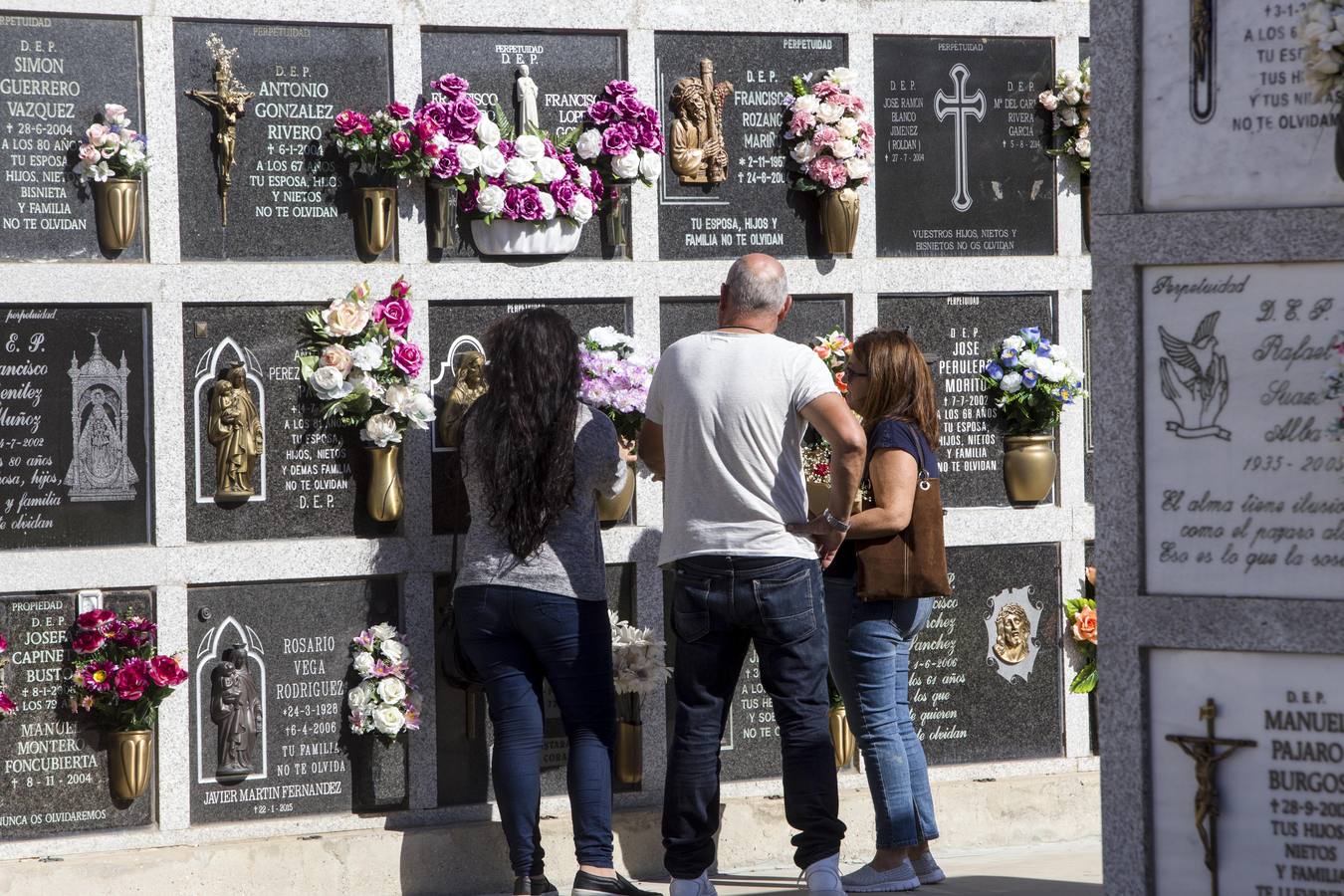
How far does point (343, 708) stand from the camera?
17.7ft

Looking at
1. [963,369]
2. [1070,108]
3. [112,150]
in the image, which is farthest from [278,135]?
[1070,108]

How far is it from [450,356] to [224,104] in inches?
40.8

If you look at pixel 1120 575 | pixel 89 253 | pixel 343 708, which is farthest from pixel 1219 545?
pixel 89 253

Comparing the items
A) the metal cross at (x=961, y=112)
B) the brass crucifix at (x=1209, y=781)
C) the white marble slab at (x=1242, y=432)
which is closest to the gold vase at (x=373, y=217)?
the metal cross at (x=961, y=112)

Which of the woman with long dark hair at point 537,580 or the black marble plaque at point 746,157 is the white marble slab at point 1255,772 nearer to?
the woman with long dark hair at point 537,580

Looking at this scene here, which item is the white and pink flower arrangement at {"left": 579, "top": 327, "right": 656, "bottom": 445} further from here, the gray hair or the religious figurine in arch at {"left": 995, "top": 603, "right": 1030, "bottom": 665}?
the religious figurine in arch at {"left": 995, "top": 603, "right": 1030, "bottom": 665}

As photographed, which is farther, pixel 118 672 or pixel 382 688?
pixel 382 688

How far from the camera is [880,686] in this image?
4.92m

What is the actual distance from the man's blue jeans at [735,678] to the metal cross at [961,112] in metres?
1.93

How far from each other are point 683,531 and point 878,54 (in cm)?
219

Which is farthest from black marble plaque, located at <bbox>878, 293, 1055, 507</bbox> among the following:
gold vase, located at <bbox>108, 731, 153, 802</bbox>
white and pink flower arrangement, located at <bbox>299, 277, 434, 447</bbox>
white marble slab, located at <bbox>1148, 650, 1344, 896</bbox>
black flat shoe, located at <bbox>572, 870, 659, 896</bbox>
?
gold vase, located at <bbox>108, 731, 153, 802</bbox>

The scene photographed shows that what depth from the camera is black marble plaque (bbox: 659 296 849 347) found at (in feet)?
18.9

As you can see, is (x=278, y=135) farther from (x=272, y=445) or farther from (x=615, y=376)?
(x=615, y=376)

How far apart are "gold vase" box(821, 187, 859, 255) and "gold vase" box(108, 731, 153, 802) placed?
8.92 ft
